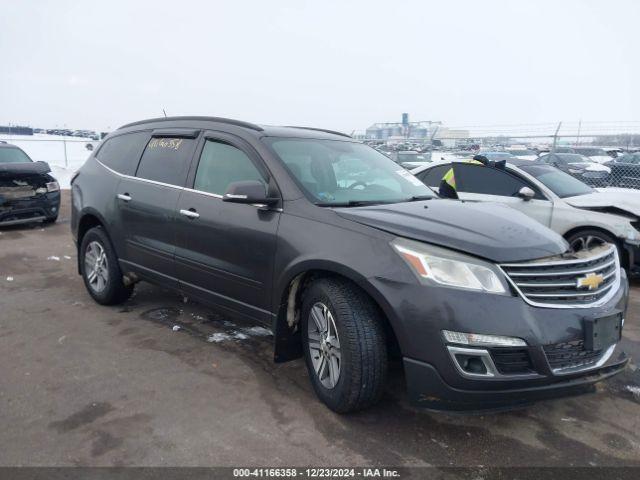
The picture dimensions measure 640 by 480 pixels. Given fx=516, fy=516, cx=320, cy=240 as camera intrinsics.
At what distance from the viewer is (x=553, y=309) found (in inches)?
101

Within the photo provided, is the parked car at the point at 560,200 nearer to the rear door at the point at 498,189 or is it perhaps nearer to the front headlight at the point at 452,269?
the rear door at the point at 498,189

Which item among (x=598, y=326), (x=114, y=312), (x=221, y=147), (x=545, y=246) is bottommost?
(x=114, y=312)

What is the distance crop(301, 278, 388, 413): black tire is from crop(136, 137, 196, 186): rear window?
1770mm

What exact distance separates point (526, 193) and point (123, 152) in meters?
4.75

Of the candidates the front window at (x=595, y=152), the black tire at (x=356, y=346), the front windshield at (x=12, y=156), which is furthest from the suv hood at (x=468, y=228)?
the front window at (x=595, y=152)

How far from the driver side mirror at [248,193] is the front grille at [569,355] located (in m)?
1.80

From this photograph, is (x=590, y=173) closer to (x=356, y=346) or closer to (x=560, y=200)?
(x=560, y=200)

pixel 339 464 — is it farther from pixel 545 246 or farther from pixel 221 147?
pixel 221 147

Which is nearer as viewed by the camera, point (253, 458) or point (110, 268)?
point (253, 458)

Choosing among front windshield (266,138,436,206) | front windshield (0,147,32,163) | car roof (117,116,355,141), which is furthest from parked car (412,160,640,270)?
front windshield (0,147,32,163)

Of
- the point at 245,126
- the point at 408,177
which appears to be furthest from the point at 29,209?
the point at 408,177

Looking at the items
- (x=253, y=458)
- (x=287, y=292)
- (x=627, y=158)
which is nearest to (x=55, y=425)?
(x=253, y=458)

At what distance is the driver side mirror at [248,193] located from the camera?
3.18 metres

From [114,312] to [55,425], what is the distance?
2032 mm
